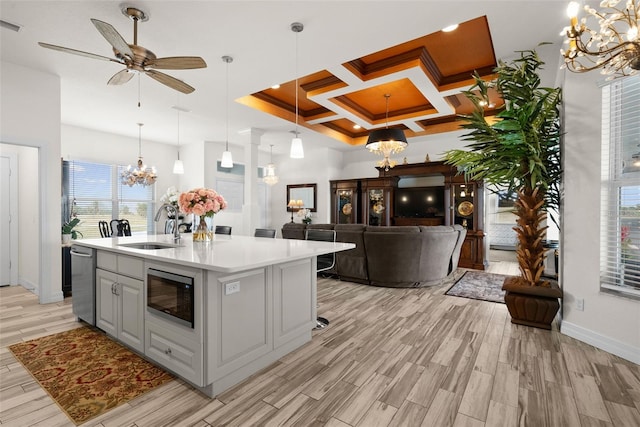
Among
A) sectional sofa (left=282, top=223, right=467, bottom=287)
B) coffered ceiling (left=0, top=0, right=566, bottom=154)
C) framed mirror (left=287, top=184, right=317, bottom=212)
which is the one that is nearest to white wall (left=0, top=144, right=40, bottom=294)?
coffered ceiling (left=0, top=0, right=566, bottom=154)

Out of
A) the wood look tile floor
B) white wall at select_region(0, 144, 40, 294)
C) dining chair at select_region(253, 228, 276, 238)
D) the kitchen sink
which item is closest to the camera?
the wood look tile floor

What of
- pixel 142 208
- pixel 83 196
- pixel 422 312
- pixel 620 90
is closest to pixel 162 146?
pixel 142 208

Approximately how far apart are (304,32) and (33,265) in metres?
4.97

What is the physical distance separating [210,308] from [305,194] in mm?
6564

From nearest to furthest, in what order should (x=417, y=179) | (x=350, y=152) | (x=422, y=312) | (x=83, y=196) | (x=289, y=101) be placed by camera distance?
(x=422, y=312) < (x=289, y=101) < (x=83, y=196) < (x=417, y=179) < (x=350, y=152)

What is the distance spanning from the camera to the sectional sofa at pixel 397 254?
14.2 ft

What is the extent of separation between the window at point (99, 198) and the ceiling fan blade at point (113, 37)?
200 inches

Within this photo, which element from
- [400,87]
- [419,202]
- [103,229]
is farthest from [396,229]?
[103,229]

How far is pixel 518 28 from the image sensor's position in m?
2.79

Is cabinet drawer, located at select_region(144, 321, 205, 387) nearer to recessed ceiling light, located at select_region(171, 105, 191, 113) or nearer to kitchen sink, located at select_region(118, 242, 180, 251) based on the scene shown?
kitchen sink, located at select_region(118, 242, 180, 251)

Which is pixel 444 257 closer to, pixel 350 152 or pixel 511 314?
pixel 511 314

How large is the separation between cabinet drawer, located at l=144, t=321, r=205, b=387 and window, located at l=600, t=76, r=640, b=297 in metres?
3.33

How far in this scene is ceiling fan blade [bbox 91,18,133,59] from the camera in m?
1.90

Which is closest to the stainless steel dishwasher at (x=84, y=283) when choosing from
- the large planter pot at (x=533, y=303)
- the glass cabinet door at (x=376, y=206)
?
the large planter pot at (x=533, y=303)
